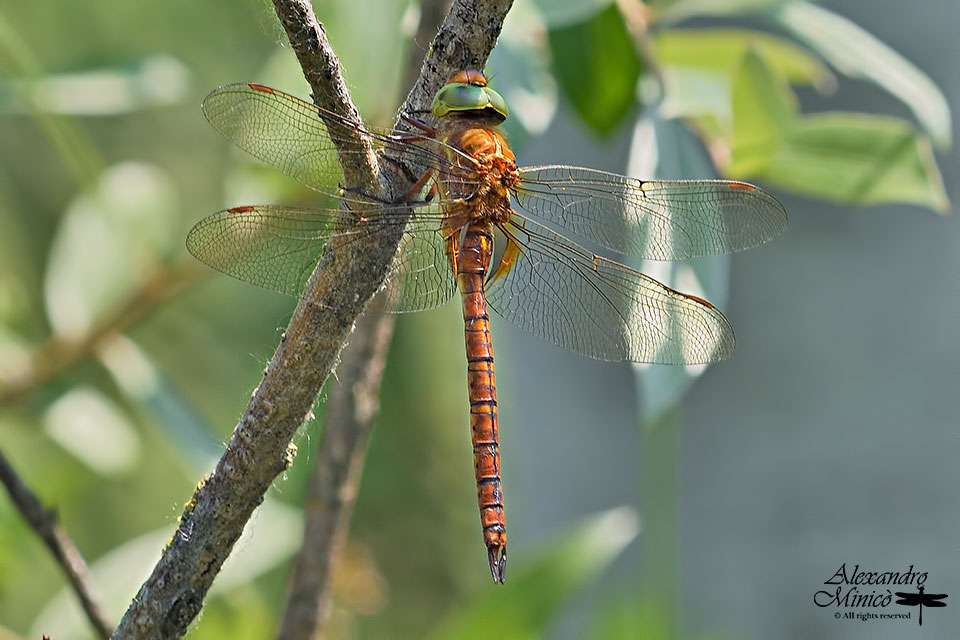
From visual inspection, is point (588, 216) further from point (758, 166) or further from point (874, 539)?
point (874, 539)

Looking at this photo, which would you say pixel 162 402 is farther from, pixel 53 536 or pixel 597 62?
pixel 597 62

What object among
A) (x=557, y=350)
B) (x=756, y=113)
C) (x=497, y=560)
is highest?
(x=557, y=350)

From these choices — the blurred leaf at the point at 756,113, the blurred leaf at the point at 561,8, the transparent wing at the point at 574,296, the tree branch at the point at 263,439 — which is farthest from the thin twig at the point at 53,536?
the blurred leaf at the point at 756,113

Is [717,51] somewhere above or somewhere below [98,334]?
above

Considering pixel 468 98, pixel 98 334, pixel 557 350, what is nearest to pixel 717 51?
pixel 468 98

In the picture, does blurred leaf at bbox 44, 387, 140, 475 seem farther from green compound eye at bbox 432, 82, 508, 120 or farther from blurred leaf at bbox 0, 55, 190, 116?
green compound eye at bbox 432, 82, 508, 120

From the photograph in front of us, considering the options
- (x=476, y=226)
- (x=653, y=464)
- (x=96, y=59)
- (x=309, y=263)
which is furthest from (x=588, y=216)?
(x=653, y=464)

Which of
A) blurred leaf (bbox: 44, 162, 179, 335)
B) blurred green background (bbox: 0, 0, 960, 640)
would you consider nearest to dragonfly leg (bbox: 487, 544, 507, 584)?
blurred green background (bbox: 0, 0, 960, 640)

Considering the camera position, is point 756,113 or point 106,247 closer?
point 756,113
